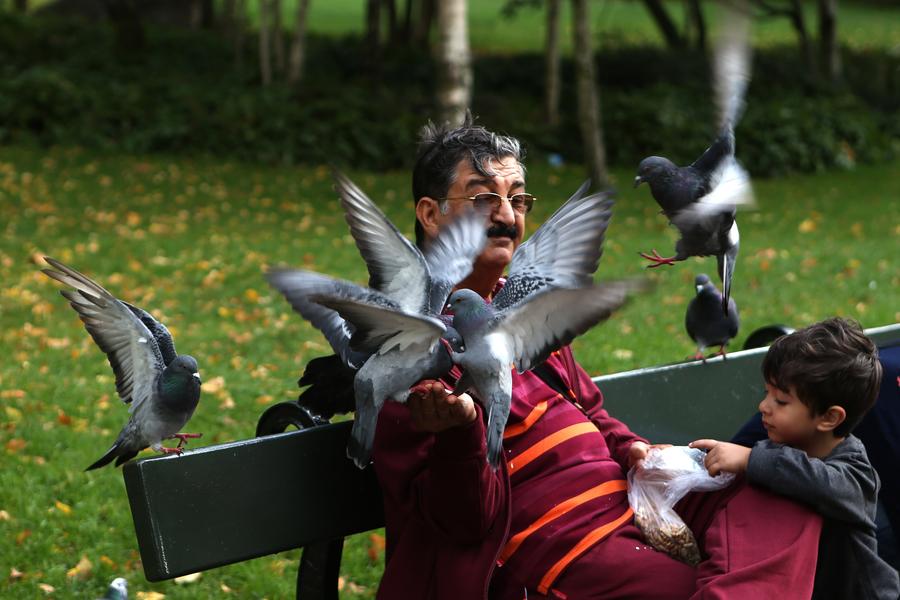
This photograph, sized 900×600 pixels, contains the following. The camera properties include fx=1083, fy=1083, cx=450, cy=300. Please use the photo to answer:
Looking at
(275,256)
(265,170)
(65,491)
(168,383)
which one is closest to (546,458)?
(168,383)

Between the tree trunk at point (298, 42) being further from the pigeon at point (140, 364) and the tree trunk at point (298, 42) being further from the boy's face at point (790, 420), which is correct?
the boy's face at point (790, 420)

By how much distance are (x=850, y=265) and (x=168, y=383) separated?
7777 millimetres

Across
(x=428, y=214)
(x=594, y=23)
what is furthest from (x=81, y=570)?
(x=594, y=23)

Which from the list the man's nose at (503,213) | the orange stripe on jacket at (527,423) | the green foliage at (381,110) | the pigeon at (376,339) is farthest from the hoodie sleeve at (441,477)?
the green foliage at (381,110)

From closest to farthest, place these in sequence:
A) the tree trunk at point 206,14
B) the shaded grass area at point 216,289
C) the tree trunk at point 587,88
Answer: the shaded grass area at point 216,289 → the tree trunk at point 587,88 → the tree trunk at point 206,14

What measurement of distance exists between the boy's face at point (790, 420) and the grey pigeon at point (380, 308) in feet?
2.57

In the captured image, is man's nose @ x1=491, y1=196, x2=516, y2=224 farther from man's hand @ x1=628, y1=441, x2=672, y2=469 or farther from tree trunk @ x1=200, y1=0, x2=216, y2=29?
tree trunk @ x1=200, y1=0, x2=216, y2=29

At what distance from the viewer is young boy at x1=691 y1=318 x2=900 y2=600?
2.40 m

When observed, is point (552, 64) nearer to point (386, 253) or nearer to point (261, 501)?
point (261, 501)

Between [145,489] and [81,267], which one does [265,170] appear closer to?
[81,267]

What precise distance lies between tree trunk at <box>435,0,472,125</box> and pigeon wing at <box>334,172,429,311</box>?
8025 mm

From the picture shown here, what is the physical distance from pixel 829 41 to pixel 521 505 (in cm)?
1784

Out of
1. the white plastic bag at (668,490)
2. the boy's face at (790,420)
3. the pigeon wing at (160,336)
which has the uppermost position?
the pigeon wing at (160,336)

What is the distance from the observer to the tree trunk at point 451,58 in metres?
10.2
